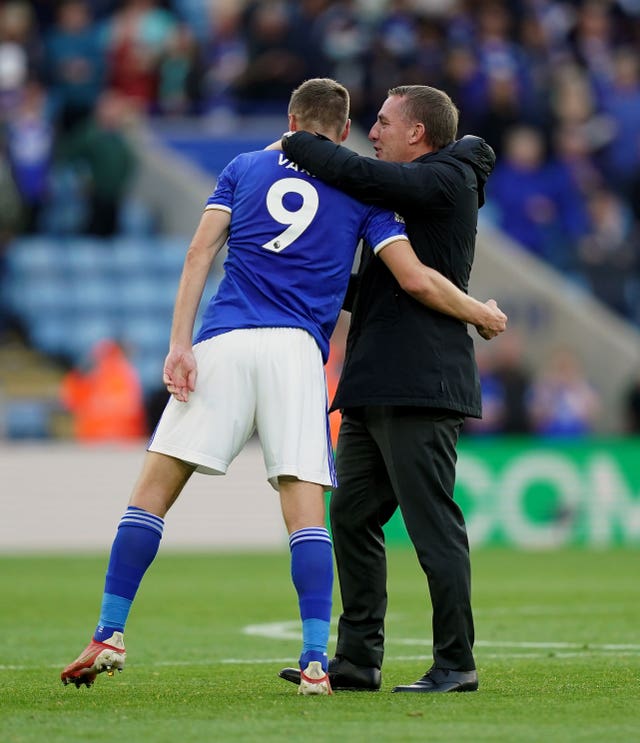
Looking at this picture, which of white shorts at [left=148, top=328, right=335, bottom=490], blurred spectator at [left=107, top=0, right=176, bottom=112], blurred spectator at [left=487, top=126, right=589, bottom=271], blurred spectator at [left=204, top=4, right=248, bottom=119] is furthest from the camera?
blurred spectator at [left=204, top=4, right=248, bottom=119]

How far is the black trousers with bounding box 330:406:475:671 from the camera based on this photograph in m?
6.16

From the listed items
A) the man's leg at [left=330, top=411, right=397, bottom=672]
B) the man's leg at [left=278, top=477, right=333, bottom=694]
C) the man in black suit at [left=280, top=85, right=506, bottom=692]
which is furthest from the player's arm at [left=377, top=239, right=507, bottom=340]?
the man's leg at [left=278, top=477, right=333, bottom=694]

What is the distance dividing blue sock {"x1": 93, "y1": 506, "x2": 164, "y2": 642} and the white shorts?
25 centimetres

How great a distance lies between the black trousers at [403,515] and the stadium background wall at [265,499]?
9.98 meters

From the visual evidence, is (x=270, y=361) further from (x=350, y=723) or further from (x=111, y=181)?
(x=111, y=181)

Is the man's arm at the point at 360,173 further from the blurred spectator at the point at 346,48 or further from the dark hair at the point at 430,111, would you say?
the blurred spectator at the point at 346,48

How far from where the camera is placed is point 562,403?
60.2ft

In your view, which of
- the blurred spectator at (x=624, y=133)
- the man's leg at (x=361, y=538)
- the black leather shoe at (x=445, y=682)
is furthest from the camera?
the blurred spectator at (x=624, y=133)

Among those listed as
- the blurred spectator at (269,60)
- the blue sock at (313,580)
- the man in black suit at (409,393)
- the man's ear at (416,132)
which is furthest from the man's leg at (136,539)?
the blurred spectator at (269,60)

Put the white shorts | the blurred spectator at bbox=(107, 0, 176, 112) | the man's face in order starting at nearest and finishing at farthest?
the white shorts < the man's face < the blurred spectator at bbox=(107, 0, 176, 112)

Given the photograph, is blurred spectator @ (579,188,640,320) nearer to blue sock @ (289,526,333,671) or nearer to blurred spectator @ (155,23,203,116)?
blurred spectator @ (155,23,203,116)

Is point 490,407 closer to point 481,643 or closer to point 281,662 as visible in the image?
point 481,643

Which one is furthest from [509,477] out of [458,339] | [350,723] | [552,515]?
[350,723]

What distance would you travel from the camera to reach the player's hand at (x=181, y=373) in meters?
5.98
